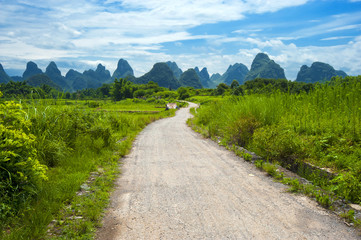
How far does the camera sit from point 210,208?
4.00m

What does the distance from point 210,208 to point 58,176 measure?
3259 millimetres

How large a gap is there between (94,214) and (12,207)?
1.13m

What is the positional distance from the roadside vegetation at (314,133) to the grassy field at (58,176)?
→ 4024mm

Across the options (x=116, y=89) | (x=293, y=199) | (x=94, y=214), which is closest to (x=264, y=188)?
(x=293, y=199)

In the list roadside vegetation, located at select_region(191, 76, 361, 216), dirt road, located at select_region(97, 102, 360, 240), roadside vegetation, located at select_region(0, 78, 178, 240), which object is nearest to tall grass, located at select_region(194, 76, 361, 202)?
roadside vegetation, located at select_region(191, 76, 361, 216)

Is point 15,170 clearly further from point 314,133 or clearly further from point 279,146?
point 314,133

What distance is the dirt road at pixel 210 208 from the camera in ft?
10.7

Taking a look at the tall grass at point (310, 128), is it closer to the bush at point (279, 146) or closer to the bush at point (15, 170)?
the bush at point (279, 146)

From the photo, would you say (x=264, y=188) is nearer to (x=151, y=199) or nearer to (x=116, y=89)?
(x=151, y=199)

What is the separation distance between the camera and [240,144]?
913cm

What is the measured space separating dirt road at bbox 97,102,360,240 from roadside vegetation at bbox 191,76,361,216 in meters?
0.65

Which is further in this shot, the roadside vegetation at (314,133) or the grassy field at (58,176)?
the roadside vegetation at (314,133)

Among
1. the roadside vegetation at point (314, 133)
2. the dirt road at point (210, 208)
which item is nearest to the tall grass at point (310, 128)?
the roadside vegetation at point (314, 133)

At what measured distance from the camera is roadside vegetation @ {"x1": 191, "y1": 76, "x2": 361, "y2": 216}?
4926 mm
